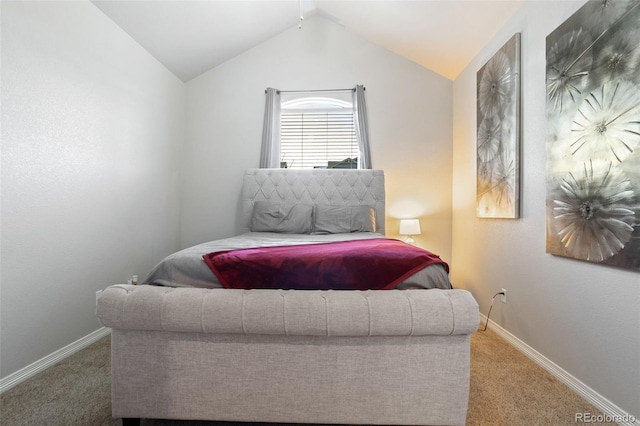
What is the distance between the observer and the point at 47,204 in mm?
1831

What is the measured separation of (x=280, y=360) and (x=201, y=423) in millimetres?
532

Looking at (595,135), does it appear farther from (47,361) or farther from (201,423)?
(47,361)

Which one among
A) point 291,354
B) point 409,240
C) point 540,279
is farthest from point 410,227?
point 291,354

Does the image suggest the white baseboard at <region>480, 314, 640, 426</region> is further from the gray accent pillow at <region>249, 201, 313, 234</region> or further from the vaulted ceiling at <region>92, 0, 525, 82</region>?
the vaulted ceiling at <region>92, 0, 525, 82</region>

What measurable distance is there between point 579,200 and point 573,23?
1035 millimetres

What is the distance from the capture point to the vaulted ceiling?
248cm

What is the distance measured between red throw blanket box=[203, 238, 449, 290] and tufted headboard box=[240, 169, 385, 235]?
202 centimetres

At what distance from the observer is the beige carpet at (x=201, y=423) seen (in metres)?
1.38

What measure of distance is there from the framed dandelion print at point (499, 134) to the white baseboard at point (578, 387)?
37.6 inches

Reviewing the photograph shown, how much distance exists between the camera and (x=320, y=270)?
1352 millimetres

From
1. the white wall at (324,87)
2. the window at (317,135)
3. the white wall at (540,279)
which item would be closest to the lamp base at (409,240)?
the white wall at (324,87)

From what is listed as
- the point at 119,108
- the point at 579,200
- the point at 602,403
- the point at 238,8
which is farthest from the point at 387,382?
the point at 238,8

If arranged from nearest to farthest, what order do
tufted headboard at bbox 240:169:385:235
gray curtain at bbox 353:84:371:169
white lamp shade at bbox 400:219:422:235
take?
white lamp shade at bbox 400:219:422:235 < tufted headboard at bbox 240:169:385:235 < gray curtain at bbox 353:84:371:169

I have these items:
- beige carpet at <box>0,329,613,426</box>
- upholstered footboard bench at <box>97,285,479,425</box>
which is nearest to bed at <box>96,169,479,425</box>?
upholstered footboard bench at <box>97,285,479,425</box>
